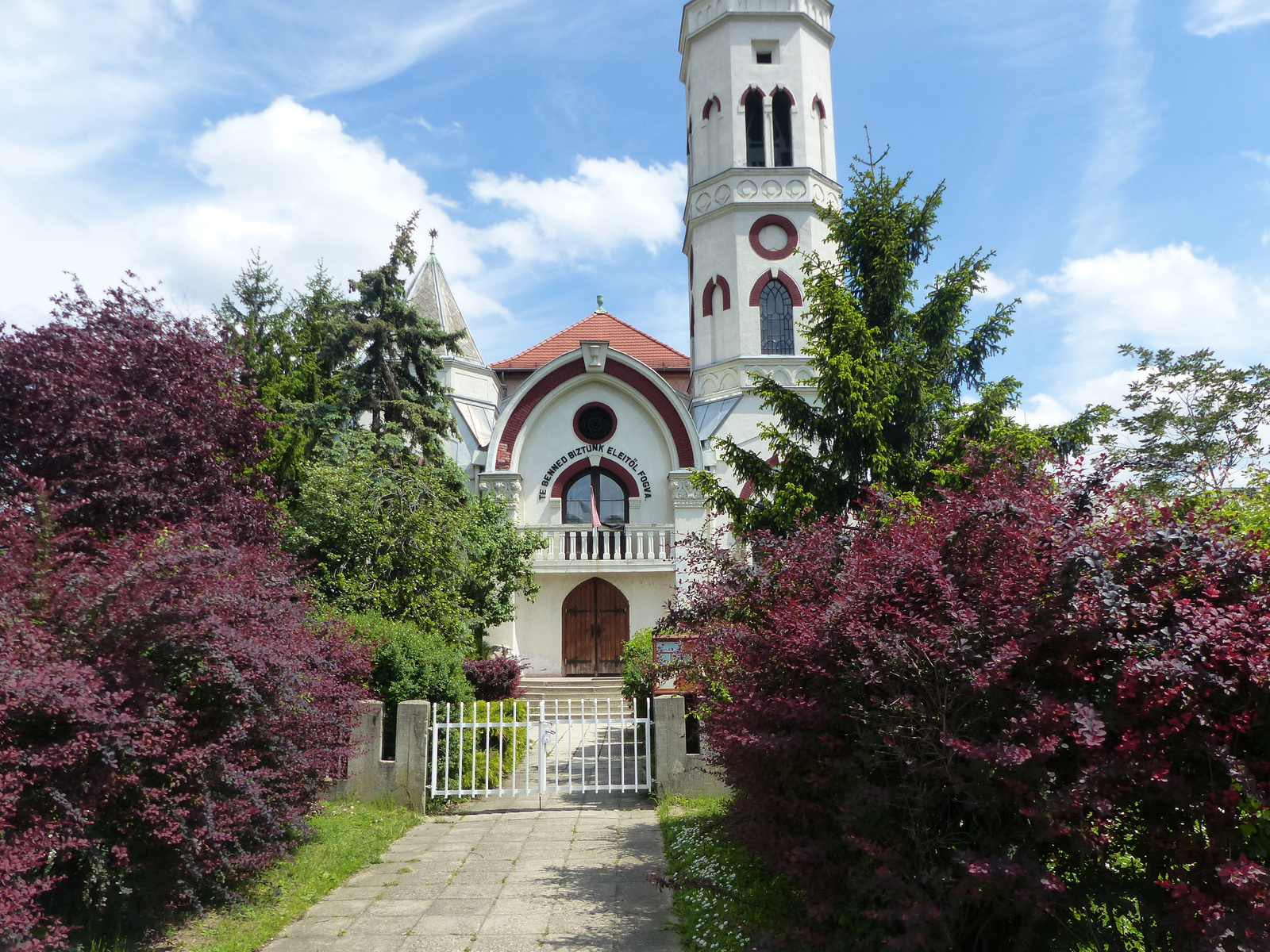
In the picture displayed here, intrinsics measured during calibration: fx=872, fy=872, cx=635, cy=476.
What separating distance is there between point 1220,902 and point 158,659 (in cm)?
609

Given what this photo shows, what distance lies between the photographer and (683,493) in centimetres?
2234

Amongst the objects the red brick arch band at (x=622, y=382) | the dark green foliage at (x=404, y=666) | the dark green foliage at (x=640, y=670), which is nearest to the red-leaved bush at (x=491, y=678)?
the dark green foliage at (x=640, y=670)

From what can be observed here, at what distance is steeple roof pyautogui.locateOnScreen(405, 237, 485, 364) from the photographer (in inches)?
1134

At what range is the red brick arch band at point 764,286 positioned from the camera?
2366cm

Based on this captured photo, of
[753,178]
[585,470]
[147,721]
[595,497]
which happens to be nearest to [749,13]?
[753,178]

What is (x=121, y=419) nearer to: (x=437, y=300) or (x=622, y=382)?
(x=622, y=382)

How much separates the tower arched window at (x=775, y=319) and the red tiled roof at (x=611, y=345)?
4864 mm

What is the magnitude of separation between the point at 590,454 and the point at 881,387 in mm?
13568

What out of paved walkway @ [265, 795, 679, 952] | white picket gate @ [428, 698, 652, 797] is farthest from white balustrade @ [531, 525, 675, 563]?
paved walkway @ [265, 795, 679, 952]

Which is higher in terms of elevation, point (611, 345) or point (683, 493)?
point (611, 345)

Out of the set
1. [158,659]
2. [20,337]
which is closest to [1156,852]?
[158,659]

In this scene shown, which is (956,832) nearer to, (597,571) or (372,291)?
(597,571)

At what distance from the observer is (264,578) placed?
7777mm

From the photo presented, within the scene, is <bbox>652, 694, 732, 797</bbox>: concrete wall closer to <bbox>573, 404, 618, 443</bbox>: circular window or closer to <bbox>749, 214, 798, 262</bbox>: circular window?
<bbox>573, 404, 618, 443</bbox>: circular window
